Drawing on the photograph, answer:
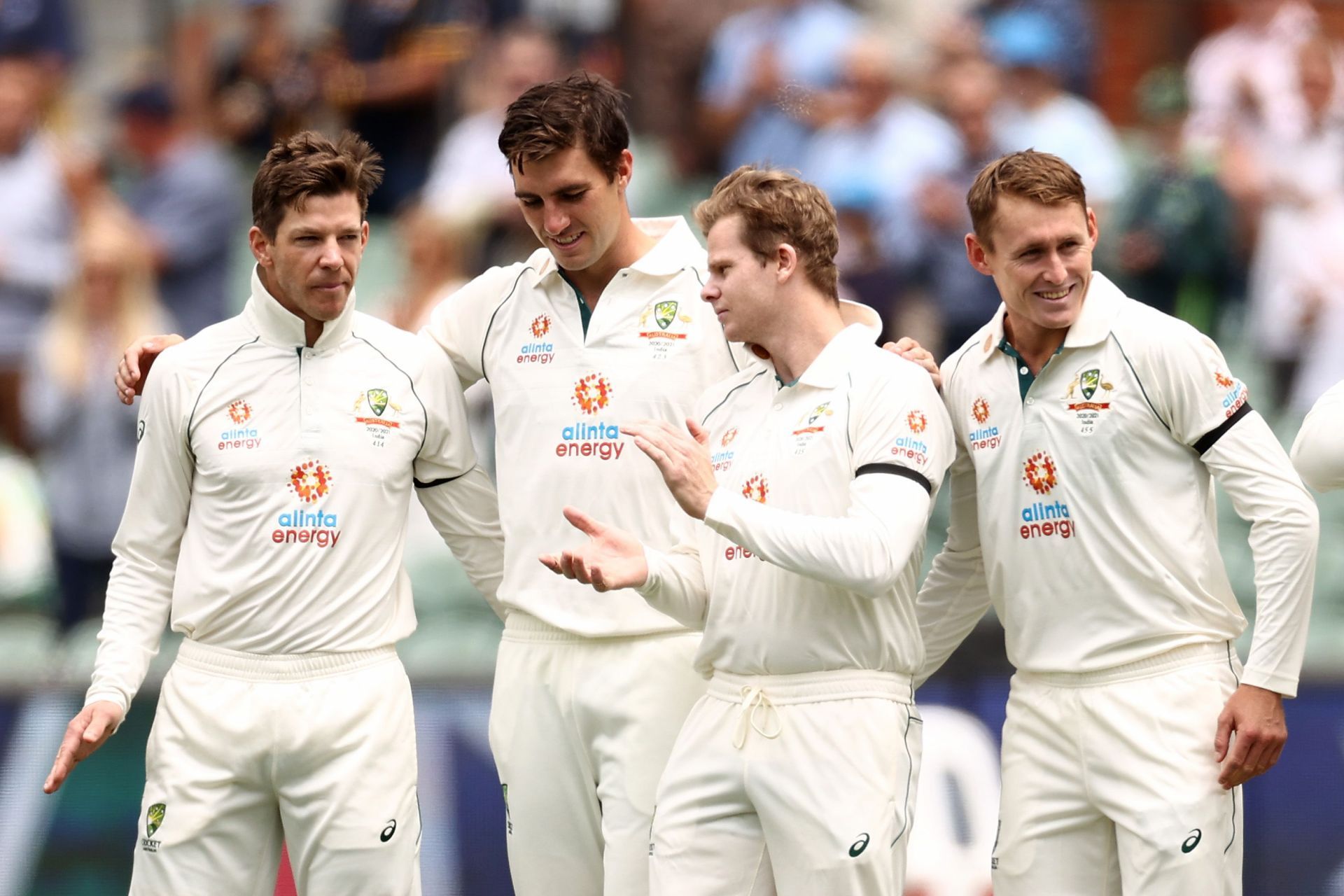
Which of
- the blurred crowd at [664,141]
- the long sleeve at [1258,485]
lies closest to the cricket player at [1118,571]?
the long sleeve at [1258,485]

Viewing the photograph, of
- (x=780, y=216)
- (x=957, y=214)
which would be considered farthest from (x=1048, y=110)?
(x=780, y=216)

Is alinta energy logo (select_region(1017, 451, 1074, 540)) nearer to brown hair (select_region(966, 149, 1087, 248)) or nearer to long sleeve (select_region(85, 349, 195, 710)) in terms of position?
brown hair (select_region(966, 149, 1087, 248))

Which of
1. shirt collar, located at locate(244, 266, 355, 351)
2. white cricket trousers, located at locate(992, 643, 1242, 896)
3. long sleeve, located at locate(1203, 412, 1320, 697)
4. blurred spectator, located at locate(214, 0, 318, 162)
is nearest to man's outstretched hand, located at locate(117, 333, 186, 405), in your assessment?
shirt collar, located at locate(244, 266, 355, 351)

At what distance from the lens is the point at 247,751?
4320mm

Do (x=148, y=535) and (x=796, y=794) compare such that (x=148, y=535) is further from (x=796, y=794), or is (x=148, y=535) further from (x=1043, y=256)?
(x=1043, y=256)

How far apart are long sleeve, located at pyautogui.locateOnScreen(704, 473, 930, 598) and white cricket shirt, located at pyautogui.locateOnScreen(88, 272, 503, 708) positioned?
1.05 metres

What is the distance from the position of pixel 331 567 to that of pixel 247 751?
50 centimetres

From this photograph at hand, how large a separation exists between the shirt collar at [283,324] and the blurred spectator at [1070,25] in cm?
639

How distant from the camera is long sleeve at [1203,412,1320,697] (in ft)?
13.4

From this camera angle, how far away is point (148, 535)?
4.52 m

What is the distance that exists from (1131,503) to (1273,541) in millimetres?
341

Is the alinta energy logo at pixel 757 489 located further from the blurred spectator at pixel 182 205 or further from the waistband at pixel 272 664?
the blurred spectator at pixel 182 205

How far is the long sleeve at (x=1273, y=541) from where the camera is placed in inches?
161

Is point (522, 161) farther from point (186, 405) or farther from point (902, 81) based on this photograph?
point (902, 81)
